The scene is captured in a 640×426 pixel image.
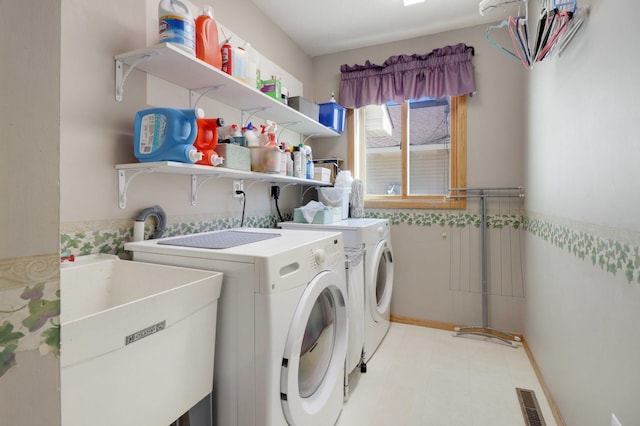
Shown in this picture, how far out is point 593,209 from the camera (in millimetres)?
1263

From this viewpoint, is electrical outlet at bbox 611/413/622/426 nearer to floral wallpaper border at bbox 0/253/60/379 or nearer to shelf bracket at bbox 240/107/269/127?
floral wallpaper border at bbox 0/253/60/379

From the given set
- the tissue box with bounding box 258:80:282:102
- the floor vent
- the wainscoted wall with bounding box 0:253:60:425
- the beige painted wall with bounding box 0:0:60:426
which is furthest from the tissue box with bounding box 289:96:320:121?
the floor vent

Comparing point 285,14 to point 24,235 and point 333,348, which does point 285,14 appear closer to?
point 333,348

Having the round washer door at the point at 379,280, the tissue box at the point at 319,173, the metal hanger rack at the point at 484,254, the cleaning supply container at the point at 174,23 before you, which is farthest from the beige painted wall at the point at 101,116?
the metal hanger rack at the point at 484,254

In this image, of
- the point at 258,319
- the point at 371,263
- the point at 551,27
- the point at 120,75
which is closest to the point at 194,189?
the point at 120,75

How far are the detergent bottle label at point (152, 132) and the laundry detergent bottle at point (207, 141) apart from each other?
0.17m

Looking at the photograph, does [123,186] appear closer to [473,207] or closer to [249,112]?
[249,112]

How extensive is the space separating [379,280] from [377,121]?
1.57 m

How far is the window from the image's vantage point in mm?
2906

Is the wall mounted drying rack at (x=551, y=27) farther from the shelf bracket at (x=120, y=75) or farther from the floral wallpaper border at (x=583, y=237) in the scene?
the shelf bracket at (x=120, y=75)

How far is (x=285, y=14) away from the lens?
2576 mm

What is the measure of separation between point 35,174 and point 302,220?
6.80 ft

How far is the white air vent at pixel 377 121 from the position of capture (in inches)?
126

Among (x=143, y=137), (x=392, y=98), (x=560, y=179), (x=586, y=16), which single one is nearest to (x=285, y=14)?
(x=392, y=98)
